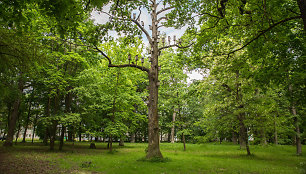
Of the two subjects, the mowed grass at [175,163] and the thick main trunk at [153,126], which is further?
the thick main trunk at [153,126]

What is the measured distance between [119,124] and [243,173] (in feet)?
37.3

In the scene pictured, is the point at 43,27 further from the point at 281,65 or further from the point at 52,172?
the point at 281,65

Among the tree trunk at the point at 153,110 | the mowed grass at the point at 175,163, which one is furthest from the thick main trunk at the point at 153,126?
the mowed grass at the point at 175,163

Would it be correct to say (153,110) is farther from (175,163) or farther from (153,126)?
(175,163)

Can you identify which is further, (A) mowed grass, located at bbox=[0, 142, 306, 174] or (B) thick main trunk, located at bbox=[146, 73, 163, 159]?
(B) thick main trunk, located at bbox=[146, 73, 163, 159]

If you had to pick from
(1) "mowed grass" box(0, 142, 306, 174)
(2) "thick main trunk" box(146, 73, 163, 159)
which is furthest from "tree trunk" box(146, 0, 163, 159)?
(1) "mowed grass" box(0, 142, 306, 174)

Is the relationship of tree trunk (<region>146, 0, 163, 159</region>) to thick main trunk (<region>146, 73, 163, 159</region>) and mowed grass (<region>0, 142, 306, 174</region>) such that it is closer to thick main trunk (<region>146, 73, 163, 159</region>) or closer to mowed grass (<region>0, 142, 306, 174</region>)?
thick main trunk (<region>146, 73, 163, 159</region>)

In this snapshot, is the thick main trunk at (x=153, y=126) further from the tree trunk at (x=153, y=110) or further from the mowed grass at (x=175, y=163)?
the mowed grass at (x=175, y=163)

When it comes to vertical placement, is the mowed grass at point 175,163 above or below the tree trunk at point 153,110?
below

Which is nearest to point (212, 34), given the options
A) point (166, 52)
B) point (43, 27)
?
point (43, 27)

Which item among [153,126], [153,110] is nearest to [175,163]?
[153,126]

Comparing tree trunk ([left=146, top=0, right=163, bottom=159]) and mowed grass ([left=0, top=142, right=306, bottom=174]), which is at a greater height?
tree trunk ([left=146, top=0, right=163, bottom=159])

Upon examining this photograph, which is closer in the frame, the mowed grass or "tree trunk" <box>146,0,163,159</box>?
the mowed grass

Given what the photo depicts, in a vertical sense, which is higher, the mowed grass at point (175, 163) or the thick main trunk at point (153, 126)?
the thick main trunk at point (153, 126)
